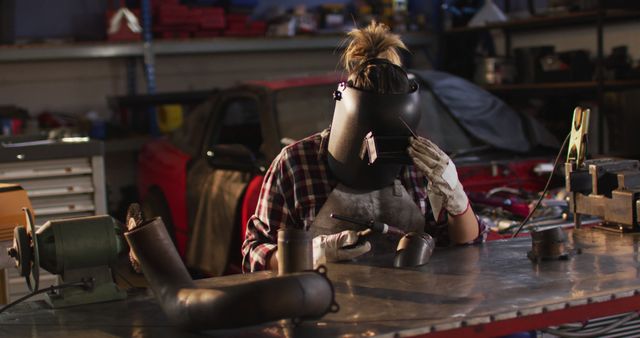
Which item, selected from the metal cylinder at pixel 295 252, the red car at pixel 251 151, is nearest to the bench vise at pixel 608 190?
the metal cylinder at pixel 295 252

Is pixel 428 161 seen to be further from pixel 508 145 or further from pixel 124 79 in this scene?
pixel 124 79

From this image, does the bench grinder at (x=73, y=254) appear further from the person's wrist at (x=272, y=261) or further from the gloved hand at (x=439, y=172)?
the gloved hand at (x=439, y=172)

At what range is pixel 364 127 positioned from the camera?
2.56 meters

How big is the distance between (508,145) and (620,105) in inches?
51.6

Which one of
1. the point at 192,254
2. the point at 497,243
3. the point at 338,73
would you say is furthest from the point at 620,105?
the point at 497,243

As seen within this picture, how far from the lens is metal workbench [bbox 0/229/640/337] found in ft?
6.21

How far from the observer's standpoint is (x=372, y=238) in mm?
2646

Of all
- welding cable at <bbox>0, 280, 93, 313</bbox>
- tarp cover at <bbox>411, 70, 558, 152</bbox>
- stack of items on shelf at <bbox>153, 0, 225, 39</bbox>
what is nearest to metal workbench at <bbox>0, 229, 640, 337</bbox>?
welding cable at <bbox>0, 280, 93, 313</bbox>

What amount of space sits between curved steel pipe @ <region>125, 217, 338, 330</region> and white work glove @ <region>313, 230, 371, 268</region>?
48 cm

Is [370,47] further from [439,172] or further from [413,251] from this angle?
[413,251]

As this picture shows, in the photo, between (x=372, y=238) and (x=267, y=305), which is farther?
(x=372, y=238)

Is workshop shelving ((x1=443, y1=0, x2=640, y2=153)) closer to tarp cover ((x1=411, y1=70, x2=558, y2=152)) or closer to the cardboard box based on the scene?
tarp cover ((x1=411, y1=70, x2=558, y2=152))

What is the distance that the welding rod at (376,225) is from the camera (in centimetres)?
247

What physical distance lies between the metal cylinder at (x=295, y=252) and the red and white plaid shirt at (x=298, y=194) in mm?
546
